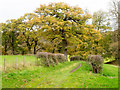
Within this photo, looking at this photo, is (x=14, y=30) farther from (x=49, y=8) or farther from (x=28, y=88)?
(x=28, y=88)

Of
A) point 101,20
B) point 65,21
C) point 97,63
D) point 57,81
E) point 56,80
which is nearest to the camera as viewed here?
point 57,81

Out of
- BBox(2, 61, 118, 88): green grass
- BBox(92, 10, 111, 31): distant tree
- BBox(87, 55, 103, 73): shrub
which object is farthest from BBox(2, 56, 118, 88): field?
BBox(92, 10, 111, 31): distant tree

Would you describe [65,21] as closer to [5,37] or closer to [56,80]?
[56,80]

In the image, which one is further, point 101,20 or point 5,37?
point 5,37

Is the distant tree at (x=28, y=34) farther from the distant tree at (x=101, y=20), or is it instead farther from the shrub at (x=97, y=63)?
Answer: the shrub at (x=97, y=63)

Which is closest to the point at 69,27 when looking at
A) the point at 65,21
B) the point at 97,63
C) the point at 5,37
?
the point at 65,21

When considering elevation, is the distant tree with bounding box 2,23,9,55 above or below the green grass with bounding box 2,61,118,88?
above

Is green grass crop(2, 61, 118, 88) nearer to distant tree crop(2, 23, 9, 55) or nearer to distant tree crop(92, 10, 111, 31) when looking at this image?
distant tree crop(92, 10, 111, 31)

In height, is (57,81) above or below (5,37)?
below

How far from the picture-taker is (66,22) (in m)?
24.0

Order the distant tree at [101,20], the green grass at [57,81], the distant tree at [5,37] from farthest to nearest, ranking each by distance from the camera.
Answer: the distant tree at [5,37] → the distant tree at [101,20] → the green grass at [57,81]

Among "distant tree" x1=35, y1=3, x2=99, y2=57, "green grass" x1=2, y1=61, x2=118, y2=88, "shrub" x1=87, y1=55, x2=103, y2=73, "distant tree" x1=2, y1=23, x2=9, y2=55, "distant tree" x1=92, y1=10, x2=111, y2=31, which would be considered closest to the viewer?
"green grass" x1=2, y1=61, x2=118, y2=88

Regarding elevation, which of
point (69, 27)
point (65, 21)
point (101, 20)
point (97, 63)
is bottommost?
point (97, 63)

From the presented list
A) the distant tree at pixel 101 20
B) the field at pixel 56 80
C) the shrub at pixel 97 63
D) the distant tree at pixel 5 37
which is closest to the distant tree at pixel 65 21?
the distant tree at pixel 101 20
